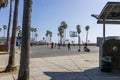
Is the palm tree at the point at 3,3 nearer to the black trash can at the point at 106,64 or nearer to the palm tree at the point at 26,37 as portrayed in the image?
the black trash can at the point at 106,64

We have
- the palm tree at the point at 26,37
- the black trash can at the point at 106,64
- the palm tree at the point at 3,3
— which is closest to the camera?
the palm tree at the point at 26,37

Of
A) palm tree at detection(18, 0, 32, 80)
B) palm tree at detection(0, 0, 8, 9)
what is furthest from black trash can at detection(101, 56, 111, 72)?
palm tree at detection(0, 0, 8, 9)

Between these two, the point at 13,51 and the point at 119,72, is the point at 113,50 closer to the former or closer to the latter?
the point at 119,72

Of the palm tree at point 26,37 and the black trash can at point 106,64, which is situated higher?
the palm tree at point 26,37

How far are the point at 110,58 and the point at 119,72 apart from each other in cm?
97

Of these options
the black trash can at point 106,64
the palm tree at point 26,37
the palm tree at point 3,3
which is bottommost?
the black trash can at point 106,64

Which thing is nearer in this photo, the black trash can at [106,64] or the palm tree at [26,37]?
the palm tree at [26,37]

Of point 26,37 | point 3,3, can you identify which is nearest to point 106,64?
point 26,37

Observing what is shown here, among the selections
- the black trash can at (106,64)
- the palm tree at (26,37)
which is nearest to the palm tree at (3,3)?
the black trash can at (106,64)

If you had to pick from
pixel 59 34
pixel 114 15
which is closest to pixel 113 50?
pixel 114 15

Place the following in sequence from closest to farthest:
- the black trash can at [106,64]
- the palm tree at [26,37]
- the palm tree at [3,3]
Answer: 1. the palm tree at [26,37]
2. the black trash can at [106,64]
3. the palm tree at [3,3]

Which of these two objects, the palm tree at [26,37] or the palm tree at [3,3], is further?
the palm tree at [3,3]

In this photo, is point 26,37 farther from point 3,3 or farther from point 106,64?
point 3,3

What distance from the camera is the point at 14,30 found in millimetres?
18672
